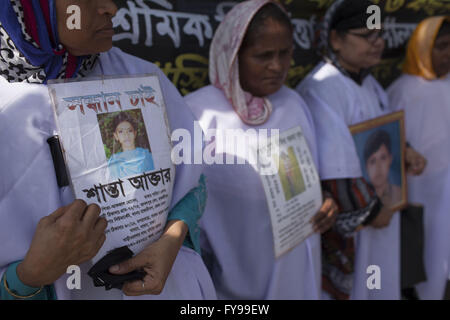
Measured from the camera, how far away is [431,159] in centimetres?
214

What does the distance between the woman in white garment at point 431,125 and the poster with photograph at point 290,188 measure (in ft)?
3.38

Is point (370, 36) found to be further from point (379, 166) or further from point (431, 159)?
point (431, 159)

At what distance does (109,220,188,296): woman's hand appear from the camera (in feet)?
2.51

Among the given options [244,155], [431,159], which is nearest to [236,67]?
[244,155]

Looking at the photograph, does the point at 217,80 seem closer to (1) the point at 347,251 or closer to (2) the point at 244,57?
(2) the point at 244,57

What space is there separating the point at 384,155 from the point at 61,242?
145cm

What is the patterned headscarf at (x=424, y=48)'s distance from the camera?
6.77 ft

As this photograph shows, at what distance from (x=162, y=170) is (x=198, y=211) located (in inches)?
7.3

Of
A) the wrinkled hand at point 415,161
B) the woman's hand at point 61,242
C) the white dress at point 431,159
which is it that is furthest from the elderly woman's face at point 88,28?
the white dress at point 431,159

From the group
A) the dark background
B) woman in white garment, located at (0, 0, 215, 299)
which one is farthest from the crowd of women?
the dark background

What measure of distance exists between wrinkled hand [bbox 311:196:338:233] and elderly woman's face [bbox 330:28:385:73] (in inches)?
25.7

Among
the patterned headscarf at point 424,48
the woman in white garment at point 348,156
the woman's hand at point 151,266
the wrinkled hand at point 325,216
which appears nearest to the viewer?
the woman's hand at point 151,266

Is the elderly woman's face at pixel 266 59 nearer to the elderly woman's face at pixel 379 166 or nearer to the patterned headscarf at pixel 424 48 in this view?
the elderly woman's face at pixel 379 166
